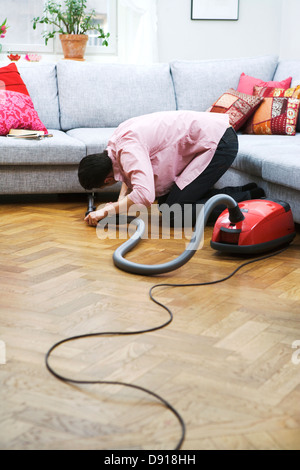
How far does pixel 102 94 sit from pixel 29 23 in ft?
4.34

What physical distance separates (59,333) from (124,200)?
3.35 ft

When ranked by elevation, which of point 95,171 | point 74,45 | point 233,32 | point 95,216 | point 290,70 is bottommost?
point 95,216

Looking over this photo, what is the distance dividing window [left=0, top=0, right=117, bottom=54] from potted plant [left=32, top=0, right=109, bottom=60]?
0.24ft

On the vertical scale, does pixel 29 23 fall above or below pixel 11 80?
above

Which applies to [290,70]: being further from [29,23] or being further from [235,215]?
[29,23]

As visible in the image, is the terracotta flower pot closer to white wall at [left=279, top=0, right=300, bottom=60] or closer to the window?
the window

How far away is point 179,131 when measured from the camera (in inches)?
103

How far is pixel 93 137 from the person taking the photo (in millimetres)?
3281

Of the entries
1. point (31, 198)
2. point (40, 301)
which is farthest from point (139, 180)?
point (31, 198)

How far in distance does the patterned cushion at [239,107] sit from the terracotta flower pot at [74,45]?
4.60ft

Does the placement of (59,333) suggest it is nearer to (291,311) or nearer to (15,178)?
(291,311)

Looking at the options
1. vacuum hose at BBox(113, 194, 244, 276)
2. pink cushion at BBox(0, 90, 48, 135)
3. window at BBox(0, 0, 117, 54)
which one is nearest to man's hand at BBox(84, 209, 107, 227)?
vacuum hose at BBox(113, 194, 244, 276)

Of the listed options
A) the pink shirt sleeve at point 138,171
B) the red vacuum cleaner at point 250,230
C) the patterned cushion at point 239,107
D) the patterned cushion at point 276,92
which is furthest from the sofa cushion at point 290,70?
the pink shirt sleeve at point 138,171

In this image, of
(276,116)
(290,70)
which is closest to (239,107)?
(276,116)
